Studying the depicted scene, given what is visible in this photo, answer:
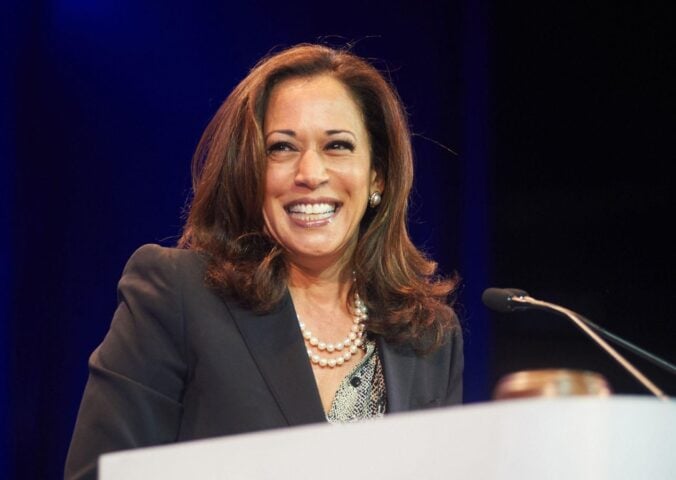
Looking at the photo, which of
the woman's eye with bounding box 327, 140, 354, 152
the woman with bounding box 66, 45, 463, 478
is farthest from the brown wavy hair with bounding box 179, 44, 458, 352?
the woman's eye with bounding box 327, 140, 354, 152

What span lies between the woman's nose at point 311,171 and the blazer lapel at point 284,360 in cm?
23

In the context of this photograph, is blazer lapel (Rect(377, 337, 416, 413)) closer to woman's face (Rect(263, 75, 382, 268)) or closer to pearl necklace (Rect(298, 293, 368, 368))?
pearl necklace (Rect(298, 293, 368, 368))

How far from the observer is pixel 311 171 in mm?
1817

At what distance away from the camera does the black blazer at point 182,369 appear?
Result: 5.21ft

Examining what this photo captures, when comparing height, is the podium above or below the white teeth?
below

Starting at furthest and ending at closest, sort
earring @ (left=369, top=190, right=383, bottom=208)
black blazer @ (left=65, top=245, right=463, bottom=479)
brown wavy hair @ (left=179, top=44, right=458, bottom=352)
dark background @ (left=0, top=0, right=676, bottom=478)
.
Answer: dark background @ (left=0, top=0, right=676, bottom=478), earring @ (left=369, top=190, right=383, bottom=208), brown wavy hair @ (left=179, top=44, right=458, bottom=352), black blazer @ (left=65, top=245, right=463, bottom=479)

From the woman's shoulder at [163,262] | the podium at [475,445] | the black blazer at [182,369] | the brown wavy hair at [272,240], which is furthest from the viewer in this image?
the brown wavy hair at [272,240]

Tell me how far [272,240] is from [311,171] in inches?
6.7

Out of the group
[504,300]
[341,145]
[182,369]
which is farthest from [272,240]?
[504,300]

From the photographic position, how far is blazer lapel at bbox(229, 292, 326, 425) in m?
1.67

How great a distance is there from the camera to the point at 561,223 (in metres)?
3.43

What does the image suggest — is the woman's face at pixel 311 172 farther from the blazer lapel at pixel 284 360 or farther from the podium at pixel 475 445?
the podium at pixel 475 445

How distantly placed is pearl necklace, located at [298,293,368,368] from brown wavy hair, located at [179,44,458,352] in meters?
0.03

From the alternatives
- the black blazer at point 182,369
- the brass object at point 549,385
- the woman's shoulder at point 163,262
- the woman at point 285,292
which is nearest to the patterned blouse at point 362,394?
the woman at point 285,292
